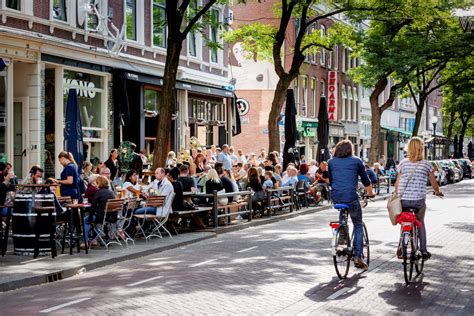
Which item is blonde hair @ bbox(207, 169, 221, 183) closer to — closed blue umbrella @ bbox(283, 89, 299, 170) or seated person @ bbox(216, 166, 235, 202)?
seated person @ bbox(216, 166, 235, 202)

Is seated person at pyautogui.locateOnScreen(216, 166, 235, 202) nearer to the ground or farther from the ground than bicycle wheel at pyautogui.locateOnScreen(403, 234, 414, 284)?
farther from the ground

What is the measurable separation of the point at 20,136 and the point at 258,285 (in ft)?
44.9

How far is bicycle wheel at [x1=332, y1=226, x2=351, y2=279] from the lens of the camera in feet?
38.1

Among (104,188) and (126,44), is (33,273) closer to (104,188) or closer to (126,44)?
(104,188)

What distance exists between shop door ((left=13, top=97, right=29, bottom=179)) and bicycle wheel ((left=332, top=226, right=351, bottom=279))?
13302 millimetres

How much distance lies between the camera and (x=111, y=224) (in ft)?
54.0

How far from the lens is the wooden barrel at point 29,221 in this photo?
1408 cm

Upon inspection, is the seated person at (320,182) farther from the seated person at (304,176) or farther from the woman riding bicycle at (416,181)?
the woman riding bicycle at (416,181)

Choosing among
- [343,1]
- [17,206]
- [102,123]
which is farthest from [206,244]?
[343,1]

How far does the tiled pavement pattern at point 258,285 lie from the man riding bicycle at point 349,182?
1.81 ft

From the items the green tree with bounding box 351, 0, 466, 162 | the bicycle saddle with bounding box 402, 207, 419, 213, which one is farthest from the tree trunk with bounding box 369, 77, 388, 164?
the bicycle saddle with bounding box 402, 207, 419, 213

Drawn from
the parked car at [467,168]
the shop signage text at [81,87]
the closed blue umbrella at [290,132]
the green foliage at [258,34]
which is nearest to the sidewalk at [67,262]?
the shop signage text at [81,87]

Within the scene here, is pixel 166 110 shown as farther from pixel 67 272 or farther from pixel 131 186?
pixel 67 272

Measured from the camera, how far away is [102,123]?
1070 inches
